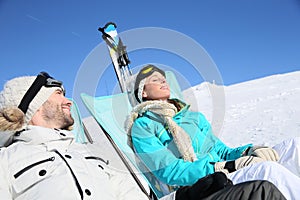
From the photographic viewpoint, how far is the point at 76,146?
207cm

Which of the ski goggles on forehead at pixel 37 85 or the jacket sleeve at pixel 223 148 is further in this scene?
the jacket sleeve at pixel 223 148

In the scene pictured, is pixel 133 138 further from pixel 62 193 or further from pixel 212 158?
pixel 62 193

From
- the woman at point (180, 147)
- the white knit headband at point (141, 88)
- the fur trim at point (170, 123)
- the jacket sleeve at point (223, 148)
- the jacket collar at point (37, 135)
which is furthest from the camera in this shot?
the white knit headband at point (141, 88)

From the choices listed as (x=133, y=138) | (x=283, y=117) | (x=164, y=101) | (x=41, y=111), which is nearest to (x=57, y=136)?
(x=41, y=111)

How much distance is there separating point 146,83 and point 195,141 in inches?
23.4

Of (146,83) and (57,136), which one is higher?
(146,83)

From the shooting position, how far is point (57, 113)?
2.17 meters

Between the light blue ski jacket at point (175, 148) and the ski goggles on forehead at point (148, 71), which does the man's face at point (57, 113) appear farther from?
the ski goggles on forehead at point (148, 71)

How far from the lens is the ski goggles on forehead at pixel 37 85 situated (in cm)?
216

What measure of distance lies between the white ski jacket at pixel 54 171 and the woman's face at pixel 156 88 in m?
0.80

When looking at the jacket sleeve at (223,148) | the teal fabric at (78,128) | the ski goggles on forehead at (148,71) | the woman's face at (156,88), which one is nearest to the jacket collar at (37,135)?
the teal fabric at (78,128)

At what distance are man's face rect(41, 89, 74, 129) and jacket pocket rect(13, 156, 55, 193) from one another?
14.6 inches

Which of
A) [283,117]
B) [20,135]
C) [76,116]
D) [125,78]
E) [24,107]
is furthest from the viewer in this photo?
[283,117]

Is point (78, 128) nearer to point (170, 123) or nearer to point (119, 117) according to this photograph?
point (119, 117)
